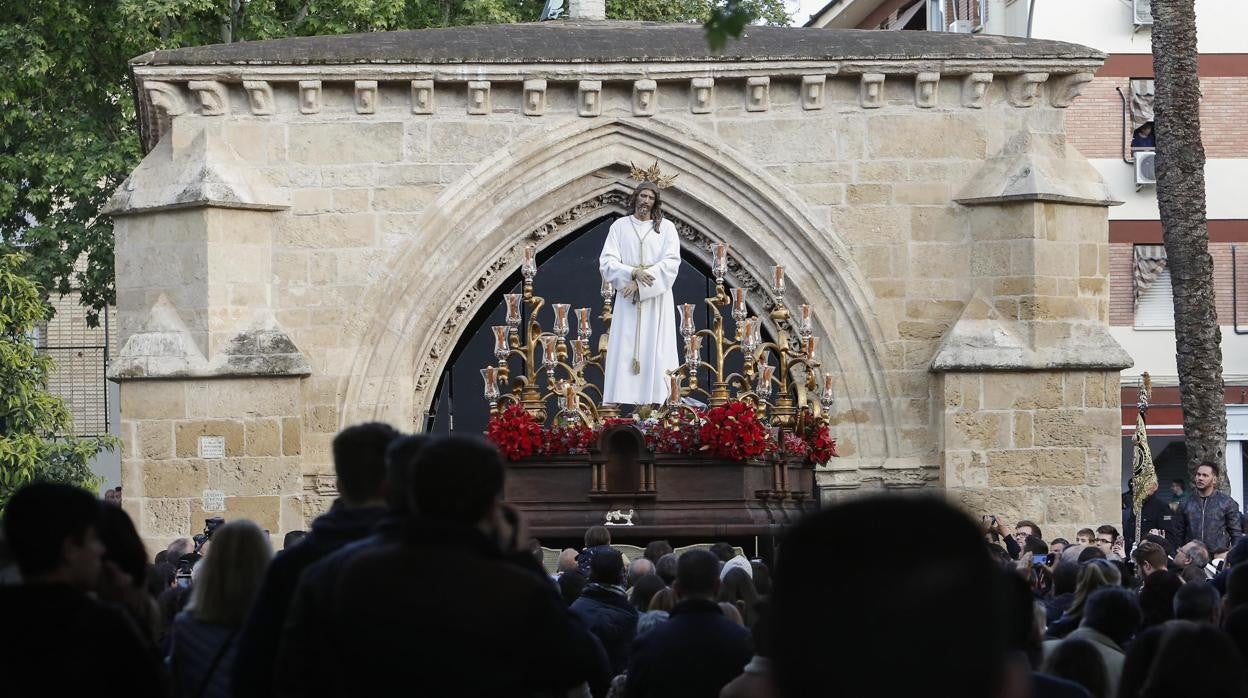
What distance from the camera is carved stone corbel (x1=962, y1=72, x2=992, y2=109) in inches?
696

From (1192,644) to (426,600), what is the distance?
1658mm

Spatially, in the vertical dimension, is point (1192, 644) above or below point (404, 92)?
below

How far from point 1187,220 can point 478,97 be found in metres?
5.82

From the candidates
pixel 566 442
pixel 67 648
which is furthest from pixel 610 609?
pixel 566 442

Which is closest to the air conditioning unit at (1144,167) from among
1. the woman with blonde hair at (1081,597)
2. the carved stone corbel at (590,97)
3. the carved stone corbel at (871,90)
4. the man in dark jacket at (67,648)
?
the carved stone corbel at (871,90)

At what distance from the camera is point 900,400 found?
17.7 metres

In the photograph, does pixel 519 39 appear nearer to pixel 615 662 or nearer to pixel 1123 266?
pixel 615 662

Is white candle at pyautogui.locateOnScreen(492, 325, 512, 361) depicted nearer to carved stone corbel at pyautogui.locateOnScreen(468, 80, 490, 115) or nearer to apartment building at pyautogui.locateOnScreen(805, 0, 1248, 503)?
carved stone corbel at pyautogui.locateOnScreen(468, 80, 490, 115)

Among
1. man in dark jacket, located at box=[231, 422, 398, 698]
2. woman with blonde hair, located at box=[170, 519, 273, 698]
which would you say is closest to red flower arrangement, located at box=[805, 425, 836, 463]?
woman with blonde hair, located at box=[170, 519, 273, 698]

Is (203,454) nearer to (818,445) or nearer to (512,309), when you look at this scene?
(512,309)

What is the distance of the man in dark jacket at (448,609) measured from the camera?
4406 millimetres

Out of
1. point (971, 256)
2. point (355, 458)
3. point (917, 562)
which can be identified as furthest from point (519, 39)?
point (917, 562)

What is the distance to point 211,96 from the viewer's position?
57.0 feet

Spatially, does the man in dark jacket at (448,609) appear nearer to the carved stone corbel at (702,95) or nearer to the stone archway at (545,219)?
the stone archway at (545,219)
